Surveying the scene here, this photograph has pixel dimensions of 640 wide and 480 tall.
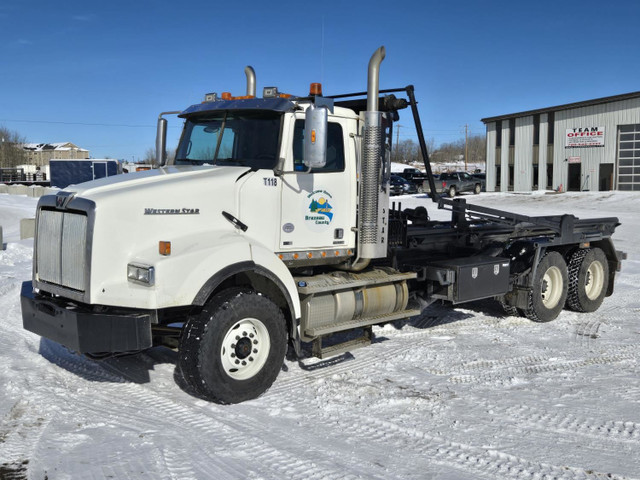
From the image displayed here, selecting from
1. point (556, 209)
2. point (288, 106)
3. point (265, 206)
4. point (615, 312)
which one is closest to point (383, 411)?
point (265, 206)

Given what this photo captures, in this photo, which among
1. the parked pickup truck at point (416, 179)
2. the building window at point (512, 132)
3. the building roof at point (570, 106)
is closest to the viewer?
the building roof at point (570, 106)

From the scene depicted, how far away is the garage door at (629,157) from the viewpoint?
3766 cm

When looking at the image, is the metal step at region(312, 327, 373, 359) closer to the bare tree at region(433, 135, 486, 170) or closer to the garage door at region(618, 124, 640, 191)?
the garage door at region(618, 124, 640, 191)

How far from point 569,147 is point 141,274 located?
40070 millimetres

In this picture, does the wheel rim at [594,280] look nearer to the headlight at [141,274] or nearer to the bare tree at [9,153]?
the headlight at [141,274]

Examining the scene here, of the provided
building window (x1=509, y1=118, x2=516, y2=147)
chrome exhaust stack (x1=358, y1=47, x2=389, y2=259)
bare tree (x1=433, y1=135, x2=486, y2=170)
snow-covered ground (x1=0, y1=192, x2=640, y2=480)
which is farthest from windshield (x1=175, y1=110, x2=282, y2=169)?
bare tree (x1=433, y1=135, x2=486, y2=170)

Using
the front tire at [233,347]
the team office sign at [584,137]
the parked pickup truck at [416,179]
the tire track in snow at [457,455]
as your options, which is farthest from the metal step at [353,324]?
the team office sign at [584,137]

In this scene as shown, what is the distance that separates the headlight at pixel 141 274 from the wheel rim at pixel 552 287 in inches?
259

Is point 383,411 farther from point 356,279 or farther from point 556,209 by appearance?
point 556,209

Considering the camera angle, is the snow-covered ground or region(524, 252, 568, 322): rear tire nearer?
the snow-covered ground

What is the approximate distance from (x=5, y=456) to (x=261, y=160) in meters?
3.31

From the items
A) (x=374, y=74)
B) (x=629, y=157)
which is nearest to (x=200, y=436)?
(x=374, y=74)

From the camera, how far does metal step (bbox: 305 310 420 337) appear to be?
245 inches

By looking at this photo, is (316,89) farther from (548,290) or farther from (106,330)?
(548,290)
